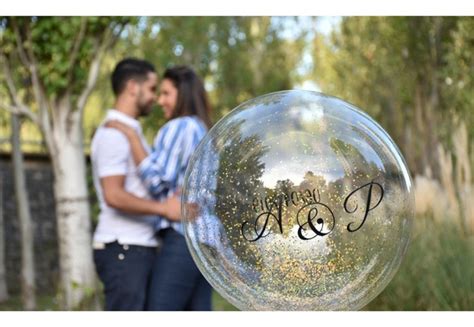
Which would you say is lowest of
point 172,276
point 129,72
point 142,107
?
point 172,276

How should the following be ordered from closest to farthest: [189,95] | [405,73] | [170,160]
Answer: [170,160] < [189,95] < [405,73]

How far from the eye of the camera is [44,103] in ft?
23.0

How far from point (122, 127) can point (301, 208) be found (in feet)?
4.89

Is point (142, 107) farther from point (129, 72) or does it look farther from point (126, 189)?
point (126, 189)

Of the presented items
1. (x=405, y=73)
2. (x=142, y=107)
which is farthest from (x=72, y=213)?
(x=405, y=73)

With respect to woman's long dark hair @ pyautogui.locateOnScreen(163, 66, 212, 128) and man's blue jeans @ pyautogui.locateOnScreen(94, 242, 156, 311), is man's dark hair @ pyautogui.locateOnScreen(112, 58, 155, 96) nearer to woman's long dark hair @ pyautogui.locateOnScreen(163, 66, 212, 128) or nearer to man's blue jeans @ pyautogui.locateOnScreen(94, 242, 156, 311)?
woman's long dark hair @ pyautogui.locateOnScreen(163, 66, 212, 128)

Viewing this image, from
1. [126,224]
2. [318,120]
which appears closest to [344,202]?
[318,120]

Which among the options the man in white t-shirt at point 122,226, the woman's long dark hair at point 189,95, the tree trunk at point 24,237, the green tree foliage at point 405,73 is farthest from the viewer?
the green tree foliage at point 405,73

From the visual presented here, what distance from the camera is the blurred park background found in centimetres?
653

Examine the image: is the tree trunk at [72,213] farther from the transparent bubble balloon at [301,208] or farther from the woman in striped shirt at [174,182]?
the transparent bubble balloon at [301,208]

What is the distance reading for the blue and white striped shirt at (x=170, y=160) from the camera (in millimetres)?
3088

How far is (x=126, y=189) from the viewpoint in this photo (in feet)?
10.8

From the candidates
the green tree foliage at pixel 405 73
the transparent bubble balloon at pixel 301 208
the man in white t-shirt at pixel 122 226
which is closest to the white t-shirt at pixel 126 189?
the man in white t-shirt at pixel 122 226

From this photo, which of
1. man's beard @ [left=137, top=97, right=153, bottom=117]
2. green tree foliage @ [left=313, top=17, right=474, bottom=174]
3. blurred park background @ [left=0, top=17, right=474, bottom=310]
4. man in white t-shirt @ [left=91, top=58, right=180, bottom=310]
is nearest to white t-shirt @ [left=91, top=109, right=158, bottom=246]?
→ man in white t-shirt @ [left=91, top=58, right=180, bottom=310]
